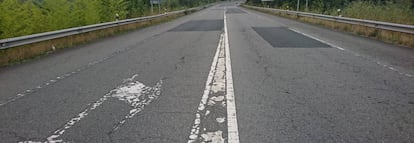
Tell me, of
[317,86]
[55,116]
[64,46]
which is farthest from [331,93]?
[64,46]

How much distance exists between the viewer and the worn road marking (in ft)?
12.1

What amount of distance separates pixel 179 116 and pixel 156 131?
1.86 ft

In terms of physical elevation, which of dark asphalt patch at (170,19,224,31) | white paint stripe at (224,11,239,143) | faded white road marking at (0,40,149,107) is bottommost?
white paint stripe at (224,11,239,143)

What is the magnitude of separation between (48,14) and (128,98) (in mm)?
11617

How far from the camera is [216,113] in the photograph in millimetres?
4488

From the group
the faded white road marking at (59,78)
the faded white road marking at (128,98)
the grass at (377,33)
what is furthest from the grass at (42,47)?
the grass at (377,33)

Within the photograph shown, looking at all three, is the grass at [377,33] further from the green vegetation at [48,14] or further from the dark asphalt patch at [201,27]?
the green vegetation at [48,14]

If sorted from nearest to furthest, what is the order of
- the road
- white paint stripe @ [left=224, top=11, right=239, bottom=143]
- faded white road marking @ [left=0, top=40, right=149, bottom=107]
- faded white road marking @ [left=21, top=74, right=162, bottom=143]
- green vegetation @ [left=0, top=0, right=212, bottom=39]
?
white paint stripe @ [left=224, top=11, right=239, bottom=143] → the road → faded white road marking @ [left=21, top=74, right=162, bottom=143] → faded white road marking @ [left=0, top=40, right=149, bottom=107] → green vegetation @ [left=0, top=0, right=212, bottom=39]

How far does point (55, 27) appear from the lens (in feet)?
47.8

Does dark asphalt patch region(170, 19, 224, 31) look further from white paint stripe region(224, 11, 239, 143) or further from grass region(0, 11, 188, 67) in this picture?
white paint stripe region(224, 11, 239, 143)

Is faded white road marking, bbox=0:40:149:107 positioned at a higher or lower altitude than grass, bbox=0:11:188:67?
lower

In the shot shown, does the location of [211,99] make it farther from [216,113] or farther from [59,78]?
[59,78]

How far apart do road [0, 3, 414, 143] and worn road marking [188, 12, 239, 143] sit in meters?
0.01

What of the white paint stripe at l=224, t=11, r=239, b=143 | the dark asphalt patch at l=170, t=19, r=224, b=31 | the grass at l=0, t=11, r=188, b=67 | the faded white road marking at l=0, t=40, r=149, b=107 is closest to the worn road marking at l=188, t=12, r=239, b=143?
the white paint stripe at l=224, t=11, r=239, b=143
